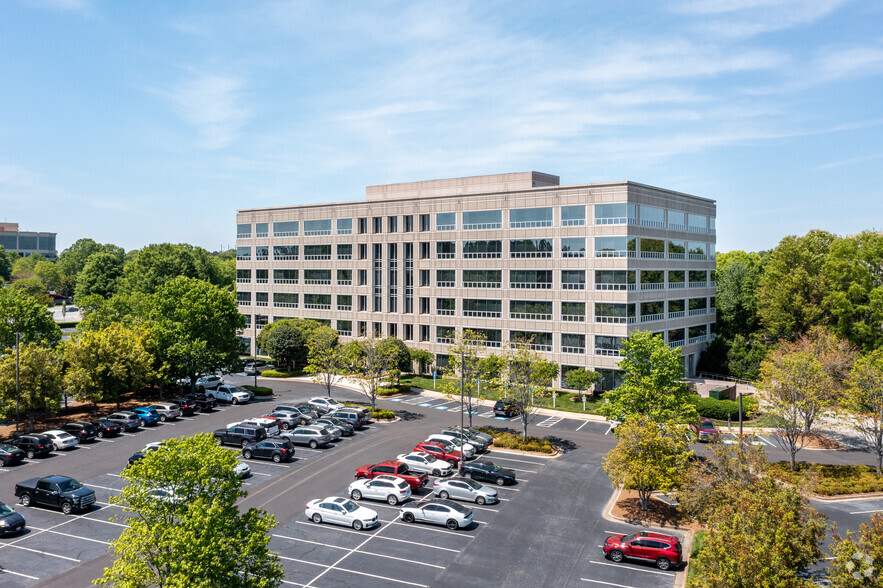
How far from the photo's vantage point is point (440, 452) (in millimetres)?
46156

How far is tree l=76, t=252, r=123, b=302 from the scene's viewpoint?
451ft

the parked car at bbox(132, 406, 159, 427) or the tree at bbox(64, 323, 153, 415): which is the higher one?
the tree at bbox(64, 323, 153, 415)

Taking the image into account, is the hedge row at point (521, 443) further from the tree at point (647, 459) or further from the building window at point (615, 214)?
the building window at point (615, 214)

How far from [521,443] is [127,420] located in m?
35.3

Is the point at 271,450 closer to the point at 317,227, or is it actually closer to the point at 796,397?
the point at 796,397

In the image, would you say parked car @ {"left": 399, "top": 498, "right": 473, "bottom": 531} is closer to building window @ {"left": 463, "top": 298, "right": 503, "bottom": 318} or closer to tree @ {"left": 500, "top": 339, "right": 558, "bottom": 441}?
tree @ {"left": 500, "top": 339, "right": 558, "bottom": 441}

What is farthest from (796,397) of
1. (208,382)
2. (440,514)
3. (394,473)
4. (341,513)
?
(208,382)

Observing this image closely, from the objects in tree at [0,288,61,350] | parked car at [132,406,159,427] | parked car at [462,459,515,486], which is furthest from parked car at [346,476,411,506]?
tree at [0,288,61,350]

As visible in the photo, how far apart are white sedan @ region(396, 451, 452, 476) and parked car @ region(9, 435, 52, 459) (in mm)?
27858

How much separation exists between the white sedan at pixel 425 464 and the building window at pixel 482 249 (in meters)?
36.3

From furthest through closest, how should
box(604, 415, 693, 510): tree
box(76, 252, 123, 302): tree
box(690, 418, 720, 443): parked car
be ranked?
box(76, 252, 123, 302): tree
box(690, 418, 720, 443): parked car
box(604, 415, 693, 510): tree

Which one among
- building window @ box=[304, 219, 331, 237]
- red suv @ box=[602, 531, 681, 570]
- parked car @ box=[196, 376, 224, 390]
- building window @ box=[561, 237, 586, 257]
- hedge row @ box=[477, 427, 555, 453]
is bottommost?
red suv @ box=[602, 531, 681, 570]

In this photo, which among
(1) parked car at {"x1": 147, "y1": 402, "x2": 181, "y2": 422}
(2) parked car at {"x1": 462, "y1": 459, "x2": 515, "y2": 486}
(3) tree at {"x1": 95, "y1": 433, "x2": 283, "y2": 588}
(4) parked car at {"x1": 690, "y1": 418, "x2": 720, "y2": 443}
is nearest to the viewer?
(3) tree at {"x1": 95, "y1": 433, "x2": 283, "y2": 588}

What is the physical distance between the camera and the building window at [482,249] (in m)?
75.7
